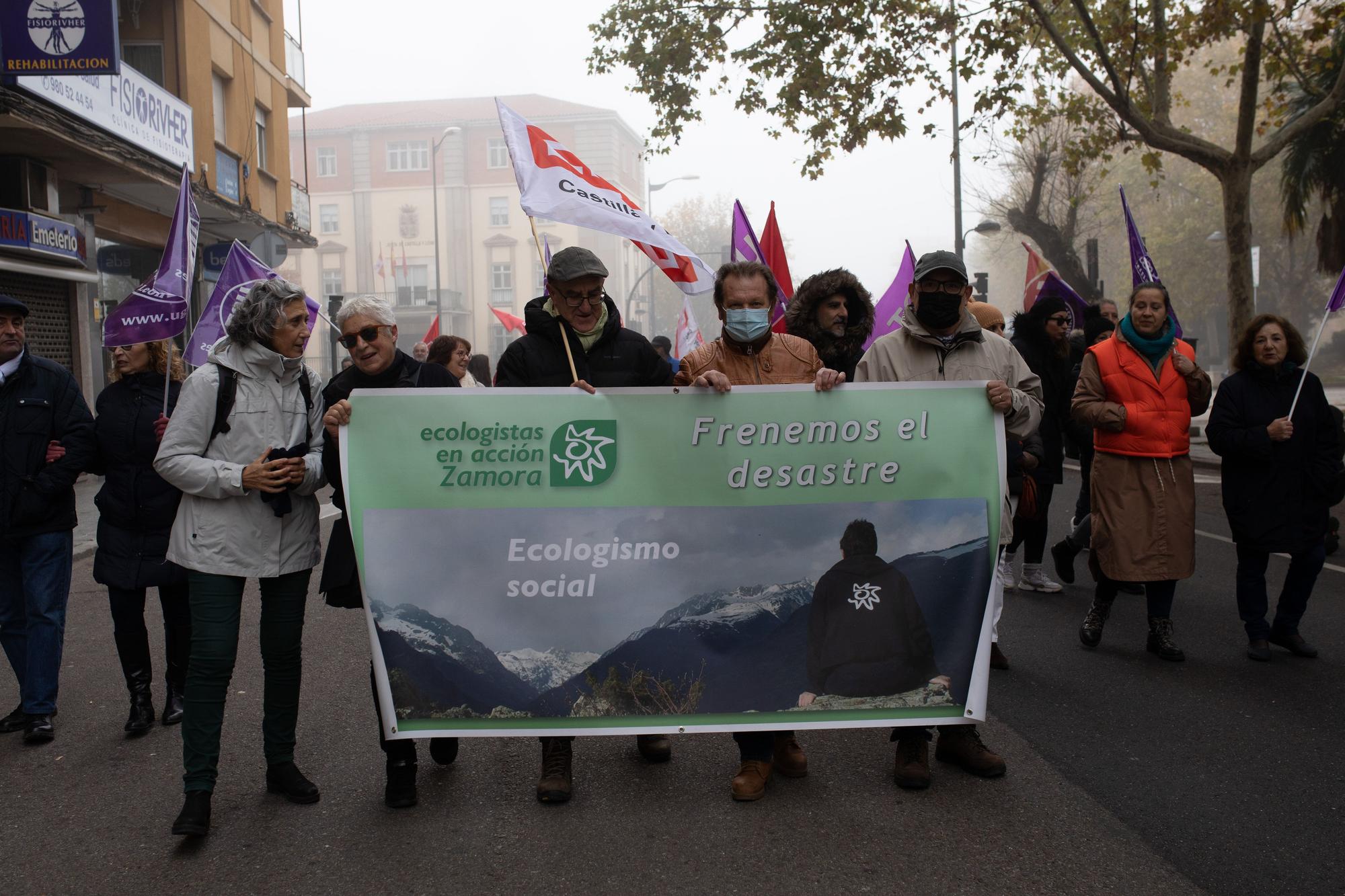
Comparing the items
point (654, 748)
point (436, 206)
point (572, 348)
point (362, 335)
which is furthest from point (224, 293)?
point (436, 206)

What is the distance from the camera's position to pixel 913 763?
4.41m

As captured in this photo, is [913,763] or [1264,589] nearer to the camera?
[913,763]

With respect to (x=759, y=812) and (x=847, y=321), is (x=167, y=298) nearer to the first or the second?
(x=847, y=321)

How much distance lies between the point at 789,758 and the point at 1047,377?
4164 millimetres

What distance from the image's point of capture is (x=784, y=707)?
432 cm

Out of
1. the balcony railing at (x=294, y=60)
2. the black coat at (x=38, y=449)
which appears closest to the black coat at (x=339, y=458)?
the black coat at (x=38, y=449)

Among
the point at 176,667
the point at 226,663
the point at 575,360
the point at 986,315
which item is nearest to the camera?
the point at 226,663

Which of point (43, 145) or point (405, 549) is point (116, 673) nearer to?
point (405, 549)

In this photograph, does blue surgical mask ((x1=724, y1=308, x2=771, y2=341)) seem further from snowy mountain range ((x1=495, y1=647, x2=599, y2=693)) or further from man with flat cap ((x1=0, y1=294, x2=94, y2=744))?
man with flat cap ((x1=0, y1=294, x2=94, y2=744))

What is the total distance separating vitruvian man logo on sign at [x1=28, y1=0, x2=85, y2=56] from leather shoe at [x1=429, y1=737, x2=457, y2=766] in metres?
11.0

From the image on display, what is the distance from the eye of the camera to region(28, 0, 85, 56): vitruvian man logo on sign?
1268 centimetres

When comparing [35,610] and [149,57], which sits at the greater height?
[149,57]

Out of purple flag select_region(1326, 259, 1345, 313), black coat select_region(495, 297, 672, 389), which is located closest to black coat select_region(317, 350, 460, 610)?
black coat select_region(495, 297, 672, 389)

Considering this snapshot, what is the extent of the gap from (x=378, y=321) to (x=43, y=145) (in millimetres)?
12856
